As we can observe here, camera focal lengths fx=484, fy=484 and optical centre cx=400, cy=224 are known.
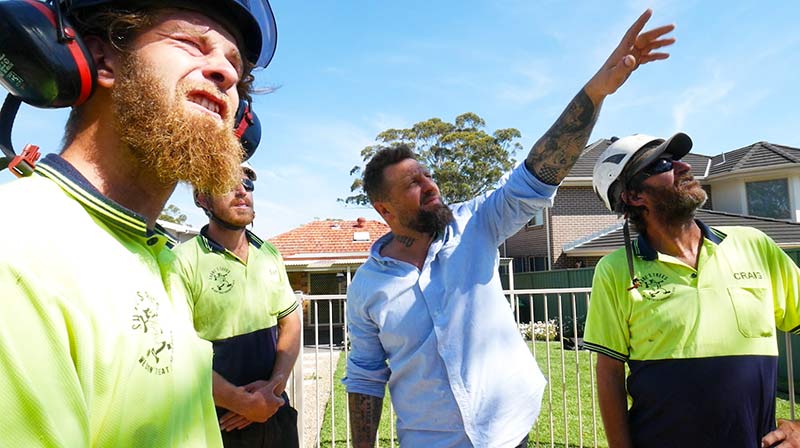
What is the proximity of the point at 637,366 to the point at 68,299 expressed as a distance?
2.46 m

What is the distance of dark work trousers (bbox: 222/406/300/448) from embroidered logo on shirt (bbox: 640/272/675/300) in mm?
2357

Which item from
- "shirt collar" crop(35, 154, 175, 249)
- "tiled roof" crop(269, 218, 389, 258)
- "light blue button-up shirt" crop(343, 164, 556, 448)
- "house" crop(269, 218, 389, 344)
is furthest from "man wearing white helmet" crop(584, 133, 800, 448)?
"tiled roof" crop(269, 218, 389, 258)

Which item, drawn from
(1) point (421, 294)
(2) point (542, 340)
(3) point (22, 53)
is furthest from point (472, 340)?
(2) point (542, 340)

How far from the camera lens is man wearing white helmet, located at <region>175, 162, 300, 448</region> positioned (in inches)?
118

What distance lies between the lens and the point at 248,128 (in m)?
2.29

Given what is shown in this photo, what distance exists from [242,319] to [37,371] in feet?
8.26

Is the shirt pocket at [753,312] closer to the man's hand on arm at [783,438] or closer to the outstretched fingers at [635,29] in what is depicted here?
the man's hand on arm at [783,438]

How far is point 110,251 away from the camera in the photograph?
1.04 metres

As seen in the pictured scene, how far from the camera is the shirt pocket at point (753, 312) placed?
2301 millimetres

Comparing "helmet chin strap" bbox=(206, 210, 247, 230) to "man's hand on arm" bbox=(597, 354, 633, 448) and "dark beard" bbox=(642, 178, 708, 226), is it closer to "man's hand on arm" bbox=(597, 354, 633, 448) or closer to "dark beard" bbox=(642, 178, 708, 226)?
"man's hand on arm" bbox=(597, 354, 633, 448)

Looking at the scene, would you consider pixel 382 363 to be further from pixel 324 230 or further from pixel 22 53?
pixel 324 230

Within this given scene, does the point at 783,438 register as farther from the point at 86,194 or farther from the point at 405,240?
the point at 86,194

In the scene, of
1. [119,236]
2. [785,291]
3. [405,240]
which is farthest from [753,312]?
[119,236]

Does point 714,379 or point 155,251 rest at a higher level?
point 155,251
